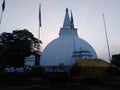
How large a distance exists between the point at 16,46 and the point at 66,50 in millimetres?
15563

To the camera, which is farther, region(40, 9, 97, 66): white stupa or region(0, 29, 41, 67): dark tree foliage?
region(0, 29, 41, 67): dark tree foliage

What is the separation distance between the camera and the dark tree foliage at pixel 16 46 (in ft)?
168

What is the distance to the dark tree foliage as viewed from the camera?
5131cm

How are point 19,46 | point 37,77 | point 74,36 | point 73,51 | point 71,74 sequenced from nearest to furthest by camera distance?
point 37,77 → point 71,74 → point 73,51 → point 74,36 → point 19,46

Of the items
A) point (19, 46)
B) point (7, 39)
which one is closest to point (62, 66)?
point (19, 46)

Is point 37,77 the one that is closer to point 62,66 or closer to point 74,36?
point 62,66

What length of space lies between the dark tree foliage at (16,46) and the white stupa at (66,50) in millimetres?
10095

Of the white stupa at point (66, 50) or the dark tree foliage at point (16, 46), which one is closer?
the white stupa at point (66, 50)

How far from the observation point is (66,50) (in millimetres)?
41250

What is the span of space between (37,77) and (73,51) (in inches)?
743

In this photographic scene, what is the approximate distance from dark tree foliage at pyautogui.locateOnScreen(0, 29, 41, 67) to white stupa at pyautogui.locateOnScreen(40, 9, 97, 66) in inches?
397

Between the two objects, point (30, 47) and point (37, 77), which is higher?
point (30, 47)

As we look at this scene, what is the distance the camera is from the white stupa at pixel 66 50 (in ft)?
128

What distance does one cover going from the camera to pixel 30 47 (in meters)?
54.7
